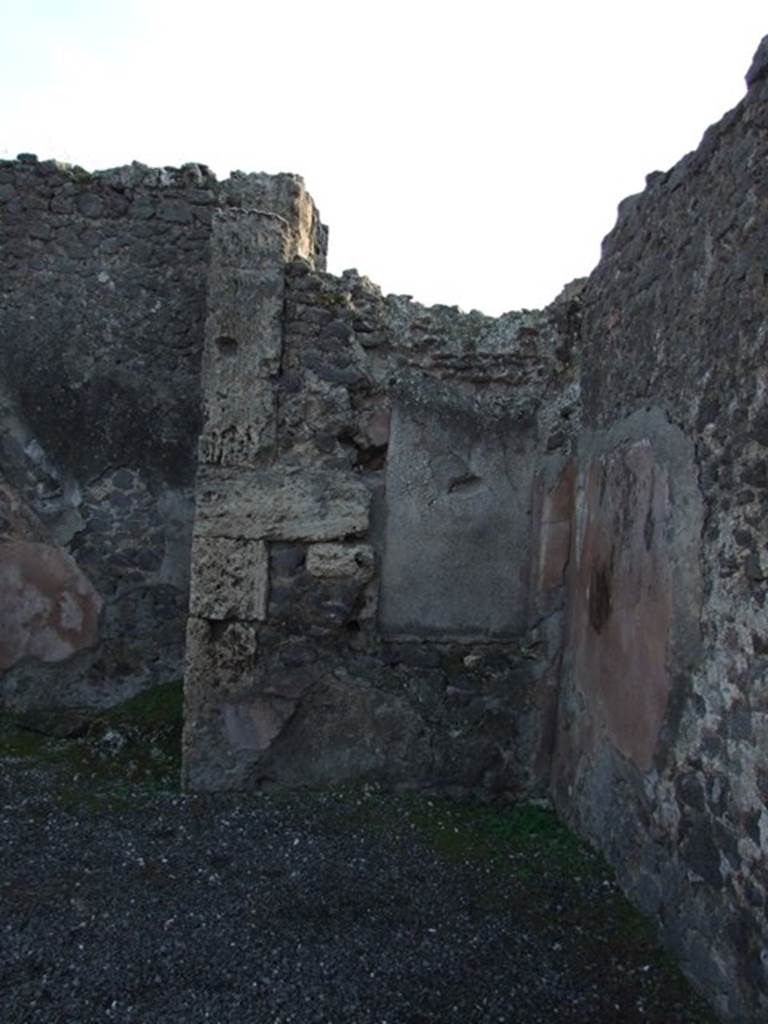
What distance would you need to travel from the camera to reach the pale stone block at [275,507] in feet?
13.7

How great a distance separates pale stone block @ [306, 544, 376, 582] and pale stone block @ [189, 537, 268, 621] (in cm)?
25

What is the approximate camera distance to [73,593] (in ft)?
17.8

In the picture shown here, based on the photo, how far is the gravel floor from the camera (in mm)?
2535

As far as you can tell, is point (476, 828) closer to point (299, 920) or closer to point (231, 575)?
point (299, 920)

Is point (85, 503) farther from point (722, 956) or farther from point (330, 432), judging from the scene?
point (722, 956)

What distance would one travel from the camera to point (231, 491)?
13.7 ft

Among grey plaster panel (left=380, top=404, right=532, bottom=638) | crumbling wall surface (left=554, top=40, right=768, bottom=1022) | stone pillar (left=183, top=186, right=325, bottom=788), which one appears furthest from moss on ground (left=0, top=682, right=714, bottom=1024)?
grey plaster panel (left=380, top=404, right=532, bottom=638)

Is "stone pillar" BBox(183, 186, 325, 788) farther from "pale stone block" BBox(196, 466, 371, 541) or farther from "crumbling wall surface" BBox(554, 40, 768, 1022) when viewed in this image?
"crumbling wall surface" BBox(554, 40, 768, 1022)

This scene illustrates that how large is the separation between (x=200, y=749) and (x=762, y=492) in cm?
286

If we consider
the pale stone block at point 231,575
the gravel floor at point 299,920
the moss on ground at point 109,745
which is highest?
the pale stone block at point 231,575

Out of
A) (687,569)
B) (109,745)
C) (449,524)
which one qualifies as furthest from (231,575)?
(687,569)

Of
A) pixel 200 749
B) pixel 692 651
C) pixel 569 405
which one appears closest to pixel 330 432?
pixel 569 405

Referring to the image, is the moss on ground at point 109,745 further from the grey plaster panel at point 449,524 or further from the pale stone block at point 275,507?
the grey plaster panel at point 449,524

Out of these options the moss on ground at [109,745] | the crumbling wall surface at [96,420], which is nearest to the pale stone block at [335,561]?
the moss on ground at [109,745]
